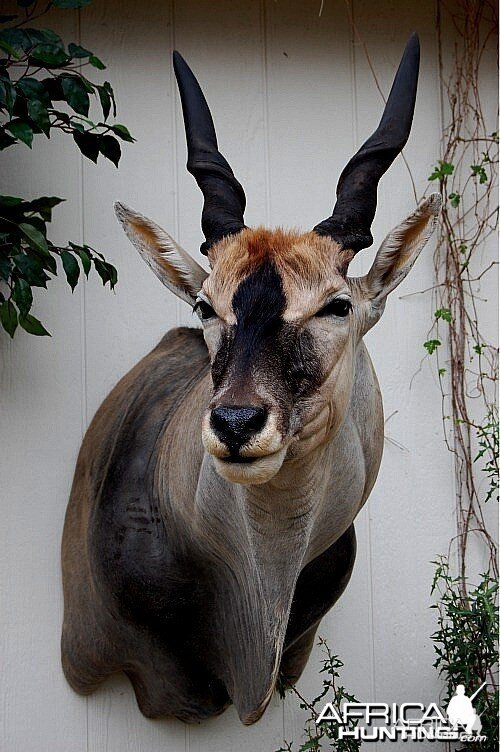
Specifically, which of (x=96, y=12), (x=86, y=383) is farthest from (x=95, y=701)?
(x=96, y=12)

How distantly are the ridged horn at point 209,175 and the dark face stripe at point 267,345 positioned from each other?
0.23 metres

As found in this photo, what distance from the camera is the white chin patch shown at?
1648 mm

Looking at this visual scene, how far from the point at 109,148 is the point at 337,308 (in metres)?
0.86

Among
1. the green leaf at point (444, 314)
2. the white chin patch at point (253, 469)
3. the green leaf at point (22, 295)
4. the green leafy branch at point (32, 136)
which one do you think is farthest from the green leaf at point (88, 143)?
the white chin patch at point (253, 469)

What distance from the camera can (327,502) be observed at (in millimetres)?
2039

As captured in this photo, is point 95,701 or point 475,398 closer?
point 95,701

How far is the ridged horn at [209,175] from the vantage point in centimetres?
198

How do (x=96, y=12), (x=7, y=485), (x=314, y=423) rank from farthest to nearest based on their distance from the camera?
(x=96, y=12) → (x=7, y=485) → (x=314, y=423)

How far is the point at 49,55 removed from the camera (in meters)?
2.34

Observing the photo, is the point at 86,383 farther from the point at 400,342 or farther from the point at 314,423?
the point at 314,423

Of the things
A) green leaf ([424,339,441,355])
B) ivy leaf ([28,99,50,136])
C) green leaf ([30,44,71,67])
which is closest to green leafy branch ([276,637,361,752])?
green leaf ([424,339,441,355])

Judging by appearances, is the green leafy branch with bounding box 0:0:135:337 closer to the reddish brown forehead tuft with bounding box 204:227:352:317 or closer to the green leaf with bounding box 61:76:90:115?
the green leaf with bounding box 61:76:90:115

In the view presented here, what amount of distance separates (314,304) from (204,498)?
18.0 inches

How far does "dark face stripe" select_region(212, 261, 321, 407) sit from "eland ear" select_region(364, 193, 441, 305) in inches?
10.9
